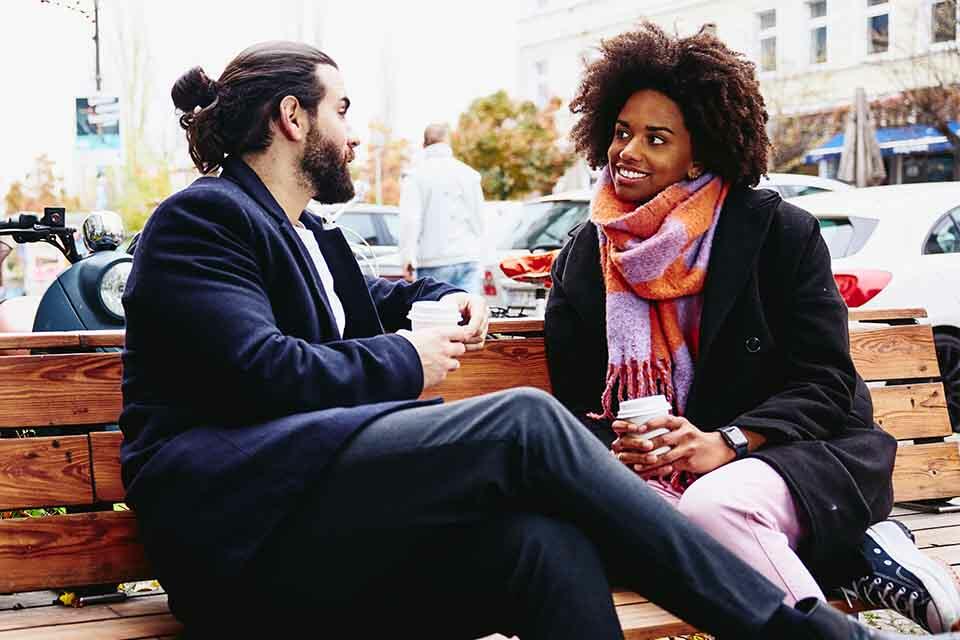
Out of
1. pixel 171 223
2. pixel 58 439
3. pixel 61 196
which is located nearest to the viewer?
pixel 171 223

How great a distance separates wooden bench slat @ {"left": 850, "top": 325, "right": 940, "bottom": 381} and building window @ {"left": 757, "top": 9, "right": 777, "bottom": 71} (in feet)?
103

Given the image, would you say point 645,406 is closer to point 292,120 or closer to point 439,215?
Answer: point 292,120

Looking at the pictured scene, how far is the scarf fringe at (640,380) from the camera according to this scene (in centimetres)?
327

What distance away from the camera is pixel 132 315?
2.63 metres

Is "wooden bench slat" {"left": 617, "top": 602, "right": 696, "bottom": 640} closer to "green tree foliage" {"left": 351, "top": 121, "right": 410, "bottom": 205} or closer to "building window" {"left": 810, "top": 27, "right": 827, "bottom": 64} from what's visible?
"building window" {"left": 810, "top": 27, "right": 827, "bottom": 64}

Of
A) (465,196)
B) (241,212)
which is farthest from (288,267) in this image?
(465,196)

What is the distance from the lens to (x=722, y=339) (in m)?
3.27

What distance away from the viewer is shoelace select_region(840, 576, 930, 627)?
2939 millimetres

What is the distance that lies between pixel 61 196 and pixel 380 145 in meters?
17.6

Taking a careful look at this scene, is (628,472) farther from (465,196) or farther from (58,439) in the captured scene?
(465,196)

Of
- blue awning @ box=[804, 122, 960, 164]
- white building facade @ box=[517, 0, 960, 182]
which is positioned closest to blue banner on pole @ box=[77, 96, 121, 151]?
white building facade @ box=[517, 0, 960, 182]

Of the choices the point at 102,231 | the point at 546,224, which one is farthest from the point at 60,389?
the point at 546,224

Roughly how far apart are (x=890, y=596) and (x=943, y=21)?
25.9 meters

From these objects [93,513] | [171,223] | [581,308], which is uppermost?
[171,223]
